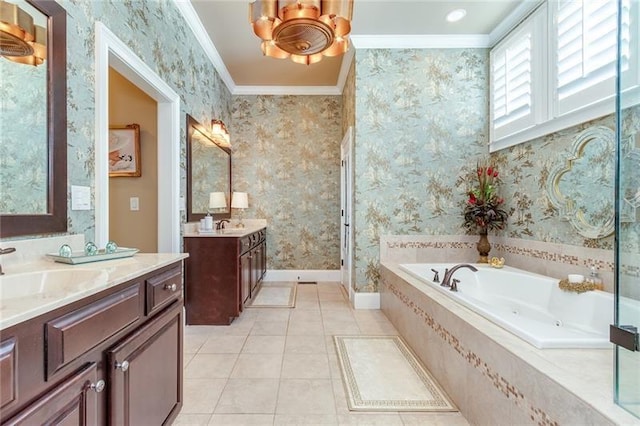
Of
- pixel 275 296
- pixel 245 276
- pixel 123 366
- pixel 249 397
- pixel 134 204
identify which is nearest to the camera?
pixel 123 366

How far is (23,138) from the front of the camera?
1.27m

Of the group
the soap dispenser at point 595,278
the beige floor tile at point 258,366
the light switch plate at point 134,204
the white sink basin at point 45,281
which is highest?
the light switch plate at point 134,204

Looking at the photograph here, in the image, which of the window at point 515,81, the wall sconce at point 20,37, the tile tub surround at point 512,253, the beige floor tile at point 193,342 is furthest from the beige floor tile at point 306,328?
the window at point 515,81

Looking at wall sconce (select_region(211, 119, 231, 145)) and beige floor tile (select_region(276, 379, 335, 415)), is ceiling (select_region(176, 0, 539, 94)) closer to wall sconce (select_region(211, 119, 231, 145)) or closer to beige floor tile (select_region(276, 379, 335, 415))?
wall sconce (select_region(211, 119, 231, 145))

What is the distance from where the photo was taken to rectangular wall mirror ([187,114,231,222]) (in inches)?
120

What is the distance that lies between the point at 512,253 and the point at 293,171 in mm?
3062

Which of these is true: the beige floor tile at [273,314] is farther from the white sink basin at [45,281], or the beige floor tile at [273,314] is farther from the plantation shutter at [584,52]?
the plantation shutter at [584,52]

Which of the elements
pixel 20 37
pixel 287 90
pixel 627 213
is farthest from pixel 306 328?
pixel 287 90

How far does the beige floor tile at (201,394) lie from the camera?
1701mm

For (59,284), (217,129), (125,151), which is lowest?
(59,284)

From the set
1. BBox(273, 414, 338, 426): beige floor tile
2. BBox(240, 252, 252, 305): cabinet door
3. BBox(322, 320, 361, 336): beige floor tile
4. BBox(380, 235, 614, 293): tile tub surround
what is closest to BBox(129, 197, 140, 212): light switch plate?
BBox(240, 252, 252, 305): cabinet door

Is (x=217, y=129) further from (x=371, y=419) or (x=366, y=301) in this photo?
(x=371, y=419)

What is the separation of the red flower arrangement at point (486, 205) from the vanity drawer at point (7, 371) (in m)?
3.38

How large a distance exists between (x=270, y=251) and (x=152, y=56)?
121 inches
